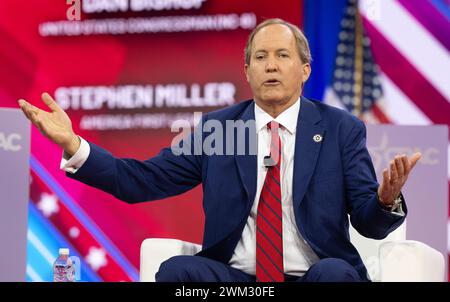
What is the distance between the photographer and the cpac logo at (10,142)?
3645mm

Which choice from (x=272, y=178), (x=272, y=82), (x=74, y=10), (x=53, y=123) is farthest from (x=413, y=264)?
(x=74, y=10)

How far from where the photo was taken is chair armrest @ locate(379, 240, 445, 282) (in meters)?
2.59

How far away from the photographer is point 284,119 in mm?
2801

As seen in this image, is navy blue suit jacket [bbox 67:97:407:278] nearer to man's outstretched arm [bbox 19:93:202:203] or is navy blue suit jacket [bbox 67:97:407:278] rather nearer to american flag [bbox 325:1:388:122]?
man's outstretched arm [bbox 19:93:202:203]

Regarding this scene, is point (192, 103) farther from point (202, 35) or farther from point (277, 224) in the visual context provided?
point (277, 224)

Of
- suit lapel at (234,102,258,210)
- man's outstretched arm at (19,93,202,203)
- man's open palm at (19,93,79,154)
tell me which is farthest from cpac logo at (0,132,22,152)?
suit lapel at (234,102,258,210)

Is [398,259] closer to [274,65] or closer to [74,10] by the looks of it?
[274,65]

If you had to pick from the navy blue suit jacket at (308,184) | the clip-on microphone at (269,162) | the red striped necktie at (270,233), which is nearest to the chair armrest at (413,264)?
the navy blue suit jacket at (308,184)

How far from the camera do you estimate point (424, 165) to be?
3.98m

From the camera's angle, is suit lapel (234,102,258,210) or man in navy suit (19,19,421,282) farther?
suit lapel (234,102,258,210)

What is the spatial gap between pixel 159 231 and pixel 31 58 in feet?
4.73

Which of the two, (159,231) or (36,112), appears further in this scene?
(159,231)

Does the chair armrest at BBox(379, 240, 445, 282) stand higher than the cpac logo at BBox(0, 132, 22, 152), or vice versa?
the cpac logo at BBox(0, 132, 22, 152)

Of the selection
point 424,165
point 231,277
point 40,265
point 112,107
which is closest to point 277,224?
point 231,277
